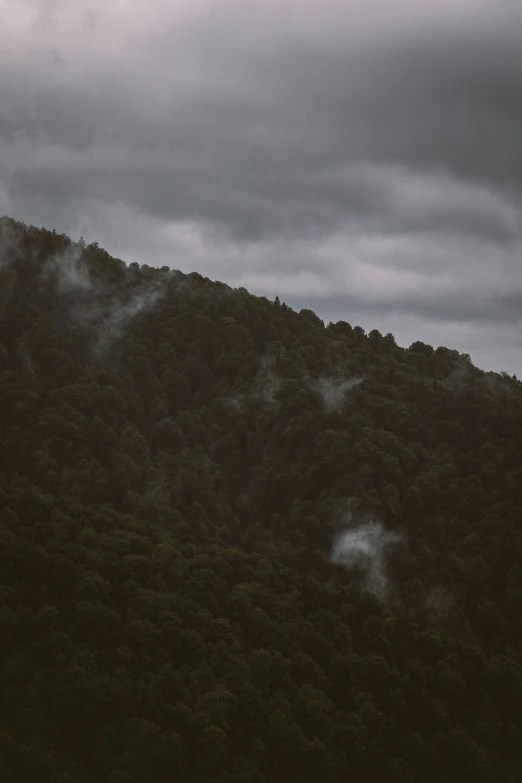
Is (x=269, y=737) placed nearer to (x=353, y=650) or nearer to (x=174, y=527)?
(x=353, y=650)

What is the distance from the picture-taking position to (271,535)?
17238 cm

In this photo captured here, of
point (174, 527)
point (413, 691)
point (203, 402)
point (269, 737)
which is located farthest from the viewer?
point (203, 402)

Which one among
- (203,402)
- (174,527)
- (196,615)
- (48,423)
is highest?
(203,402)

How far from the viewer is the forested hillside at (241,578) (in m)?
118

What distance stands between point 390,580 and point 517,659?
84.5ft

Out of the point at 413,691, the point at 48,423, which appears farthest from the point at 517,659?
the point at 48,423

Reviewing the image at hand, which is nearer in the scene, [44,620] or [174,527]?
[44,620]

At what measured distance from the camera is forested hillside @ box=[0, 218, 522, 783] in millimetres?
117500

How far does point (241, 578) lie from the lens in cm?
15125

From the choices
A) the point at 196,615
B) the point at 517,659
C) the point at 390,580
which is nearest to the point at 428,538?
the point at 390,580

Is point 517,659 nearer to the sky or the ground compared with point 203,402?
nearer to the ground

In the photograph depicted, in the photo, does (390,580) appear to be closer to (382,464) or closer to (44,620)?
(382,464)

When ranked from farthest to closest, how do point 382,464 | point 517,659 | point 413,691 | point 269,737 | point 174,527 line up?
point 382,464 → point 174,527 → point 517,659 → point 413,691 → point 269,737

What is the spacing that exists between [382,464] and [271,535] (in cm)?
2545
